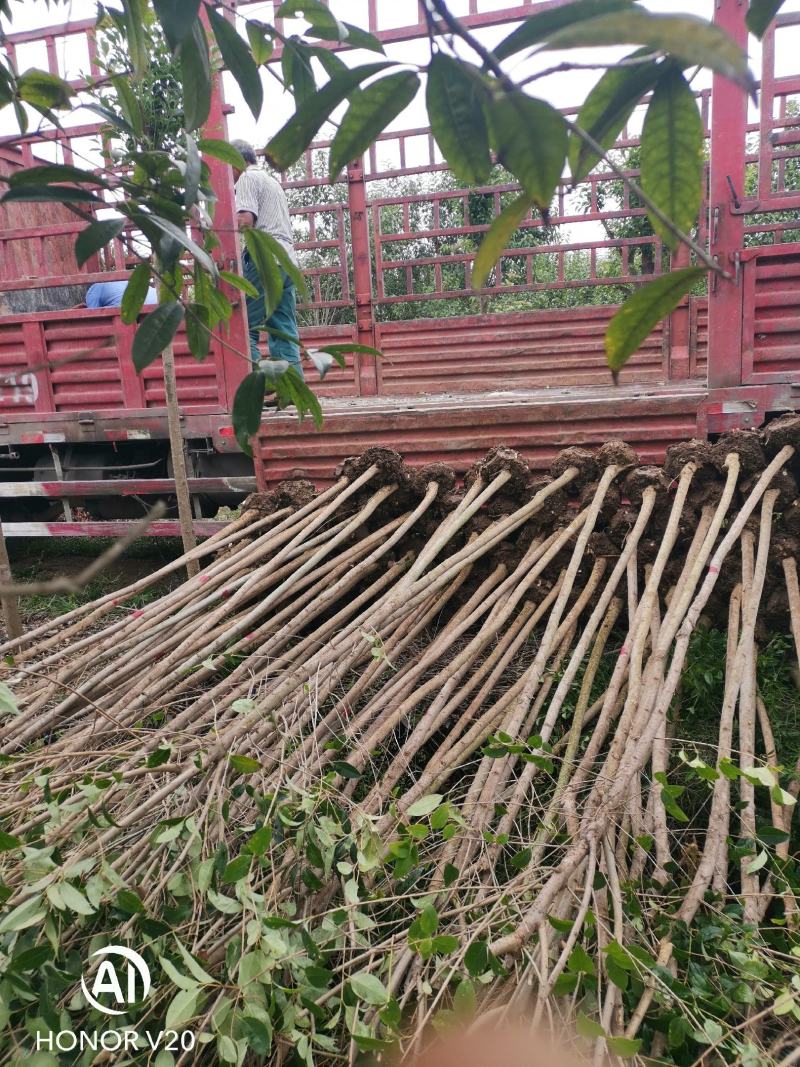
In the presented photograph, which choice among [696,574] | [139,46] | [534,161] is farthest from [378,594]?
[534,161]

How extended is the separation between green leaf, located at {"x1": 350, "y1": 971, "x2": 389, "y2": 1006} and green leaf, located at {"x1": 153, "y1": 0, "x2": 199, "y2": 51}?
139 cm

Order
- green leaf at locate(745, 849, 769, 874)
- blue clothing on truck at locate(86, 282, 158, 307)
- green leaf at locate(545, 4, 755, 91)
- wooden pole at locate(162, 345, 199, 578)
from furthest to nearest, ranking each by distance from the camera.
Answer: blue clothing on truck at locate(86, 282, 158, 307) < wooden pole at locate(162, 345, 199, 578) < green leaf at locate(745, 849, 769, 874) < green leaf at locate(545, 4, 755, 91)

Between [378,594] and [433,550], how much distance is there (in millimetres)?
469

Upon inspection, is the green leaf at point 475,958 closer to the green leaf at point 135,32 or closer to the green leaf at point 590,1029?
the green leaf at point 590,1029

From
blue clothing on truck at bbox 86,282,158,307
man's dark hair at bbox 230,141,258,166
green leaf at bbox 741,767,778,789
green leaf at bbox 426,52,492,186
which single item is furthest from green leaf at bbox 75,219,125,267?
blue clothing on truck at bbox 86,282,158,307

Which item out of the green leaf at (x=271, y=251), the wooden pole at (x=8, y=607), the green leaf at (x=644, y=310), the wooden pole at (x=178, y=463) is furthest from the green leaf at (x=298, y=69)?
the wooden pole at (x=8, y=607)

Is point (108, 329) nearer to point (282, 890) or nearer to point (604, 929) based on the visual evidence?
point (282, 890)

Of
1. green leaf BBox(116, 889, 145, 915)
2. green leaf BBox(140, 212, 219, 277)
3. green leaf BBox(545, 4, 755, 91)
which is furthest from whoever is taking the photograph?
green leaf BBox(116, 889, 145, 915)

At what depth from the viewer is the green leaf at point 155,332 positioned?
114cm

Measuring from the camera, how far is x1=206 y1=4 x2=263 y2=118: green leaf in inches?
41.3

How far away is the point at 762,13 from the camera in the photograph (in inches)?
28.5

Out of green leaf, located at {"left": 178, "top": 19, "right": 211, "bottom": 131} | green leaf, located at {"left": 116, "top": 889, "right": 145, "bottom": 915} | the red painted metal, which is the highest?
green leaf, located at {"left": 178, "top": 19, "right": 211, "bottom": 131}

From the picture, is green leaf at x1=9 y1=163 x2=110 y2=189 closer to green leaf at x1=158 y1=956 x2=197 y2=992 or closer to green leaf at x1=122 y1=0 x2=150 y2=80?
green leaf at x1=122 y1=0 x2=150 y2=80

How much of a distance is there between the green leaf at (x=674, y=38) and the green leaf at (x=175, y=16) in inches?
22.5
